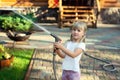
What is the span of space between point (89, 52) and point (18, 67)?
319 cm

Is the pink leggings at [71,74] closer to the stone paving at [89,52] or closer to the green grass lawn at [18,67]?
the stone paving at [89,52]

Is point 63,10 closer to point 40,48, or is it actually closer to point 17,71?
point 40,48

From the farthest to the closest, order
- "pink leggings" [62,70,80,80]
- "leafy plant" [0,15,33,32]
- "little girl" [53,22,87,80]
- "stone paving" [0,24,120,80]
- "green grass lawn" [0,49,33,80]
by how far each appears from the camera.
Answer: "leafy plant" [0,15,33,32]
"stone paving" [0,24,120,80]
"green grass lawn" [0,49,33,80]
"pink leggings" [62,70,80,80]
"little girl" [53,22,87,80]

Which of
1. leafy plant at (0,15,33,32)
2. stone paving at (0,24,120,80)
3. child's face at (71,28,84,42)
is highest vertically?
child's face at (71,28,84,42)

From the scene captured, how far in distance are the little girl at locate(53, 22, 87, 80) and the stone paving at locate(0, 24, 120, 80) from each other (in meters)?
2.55

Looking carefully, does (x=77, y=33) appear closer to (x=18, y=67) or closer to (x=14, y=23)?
(x=18, y=67)

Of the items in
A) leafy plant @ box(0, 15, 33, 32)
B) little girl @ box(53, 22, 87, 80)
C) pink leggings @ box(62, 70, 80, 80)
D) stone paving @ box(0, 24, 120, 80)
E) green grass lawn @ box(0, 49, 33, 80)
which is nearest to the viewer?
→ little girl @ box(53, 22, 87, 80)

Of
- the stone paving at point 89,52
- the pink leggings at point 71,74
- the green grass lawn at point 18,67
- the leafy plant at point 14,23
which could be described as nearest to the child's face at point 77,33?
the pink leggings at point 71,74

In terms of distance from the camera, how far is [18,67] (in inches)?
358

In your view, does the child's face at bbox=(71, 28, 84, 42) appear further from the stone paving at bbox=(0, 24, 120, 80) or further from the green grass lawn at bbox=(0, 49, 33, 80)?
the green grass lawn at bbox=(0, 49, 33, 80)

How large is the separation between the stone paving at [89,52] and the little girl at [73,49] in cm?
255

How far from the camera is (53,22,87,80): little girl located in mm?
5379

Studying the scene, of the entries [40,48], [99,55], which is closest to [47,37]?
[40,48]

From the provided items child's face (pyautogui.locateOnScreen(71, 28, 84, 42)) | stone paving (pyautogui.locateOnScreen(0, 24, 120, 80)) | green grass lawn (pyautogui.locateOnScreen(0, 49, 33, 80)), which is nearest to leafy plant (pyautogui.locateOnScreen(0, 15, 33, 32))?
stone paving (pyautogui.locateOnScreen(0, 24, 120, 80))
